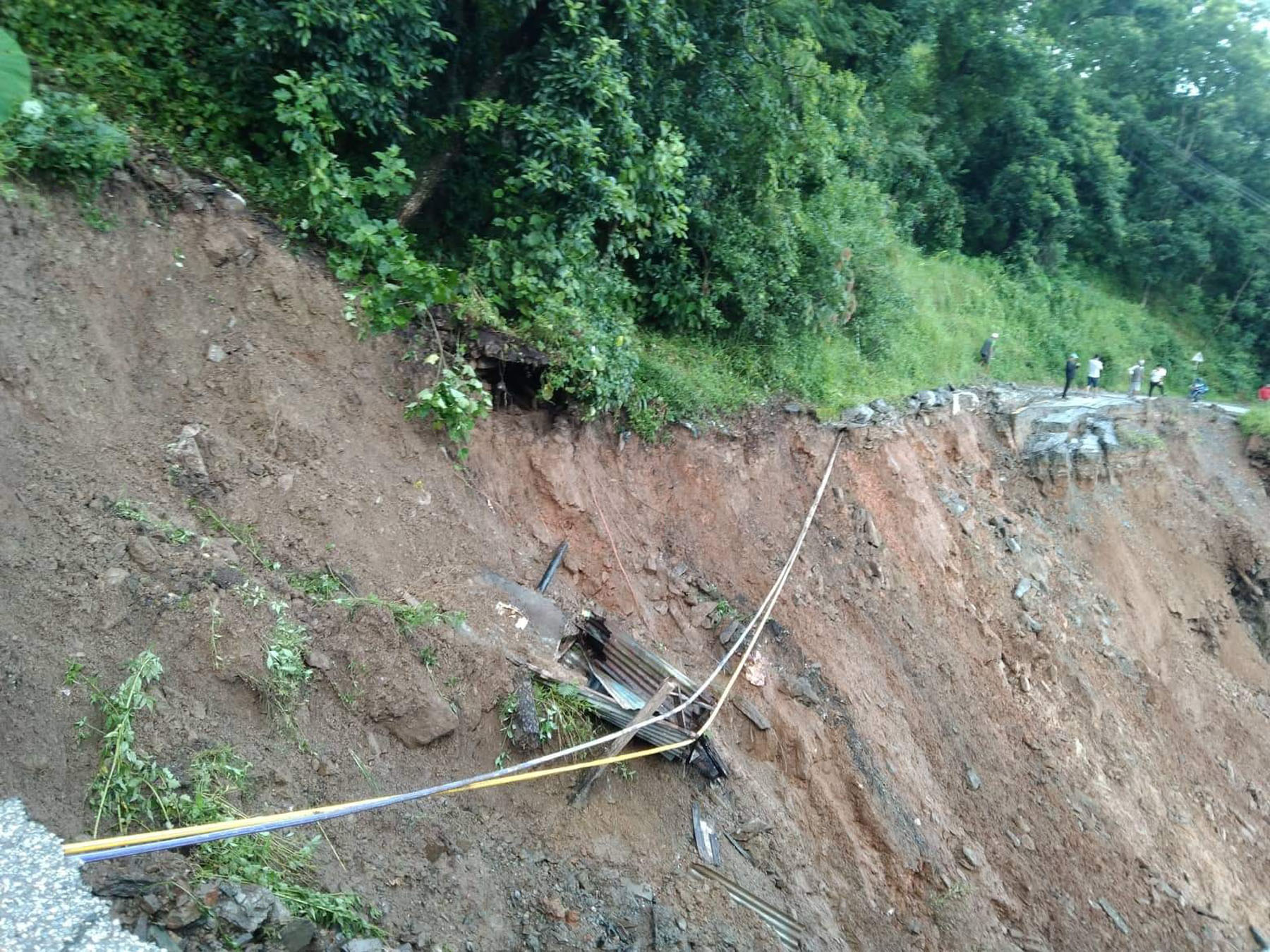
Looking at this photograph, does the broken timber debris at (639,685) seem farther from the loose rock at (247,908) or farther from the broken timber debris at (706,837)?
the loose rock at (247,908)

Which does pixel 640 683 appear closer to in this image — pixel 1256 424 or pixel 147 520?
pixel 147 520

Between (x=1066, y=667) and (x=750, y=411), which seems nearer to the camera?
(x=750, y=411)

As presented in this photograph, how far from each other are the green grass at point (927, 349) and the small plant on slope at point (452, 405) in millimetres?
1996

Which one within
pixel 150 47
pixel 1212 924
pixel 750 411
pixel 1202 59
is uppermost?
pixel 1202 59

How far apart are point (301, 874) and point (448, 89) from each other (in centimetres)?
719

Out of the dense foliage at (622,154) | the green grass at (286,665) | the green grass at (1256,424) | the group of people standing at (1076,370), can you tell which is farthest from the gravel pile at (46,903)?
the green grass at (1256,424)

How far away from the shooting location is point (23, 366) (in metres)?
5.64

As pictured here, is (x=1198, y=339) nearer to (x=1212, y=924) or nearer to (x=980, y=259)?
(x=980, y=259)

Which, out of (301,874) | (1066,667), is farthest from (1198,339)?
(301,874)

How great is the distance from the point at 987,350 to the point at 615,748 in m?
13.4

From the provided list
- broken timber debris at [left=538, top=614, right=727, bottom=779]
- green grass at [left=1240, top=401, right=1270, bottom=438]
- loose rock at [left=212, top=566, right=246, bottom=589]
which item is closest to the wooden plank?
broken timber debris at [left=538, top=614, right=727, bottom=779]

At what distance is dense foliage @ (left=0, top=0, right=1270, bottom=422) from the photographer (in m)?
7.25

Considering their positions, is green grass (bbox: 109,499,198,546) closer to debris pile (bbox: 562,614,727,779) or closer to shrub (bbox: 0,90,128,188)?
shrub (bbox: 0,90,128,188)

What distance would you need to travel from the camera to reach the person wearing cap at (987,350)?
17.0m
